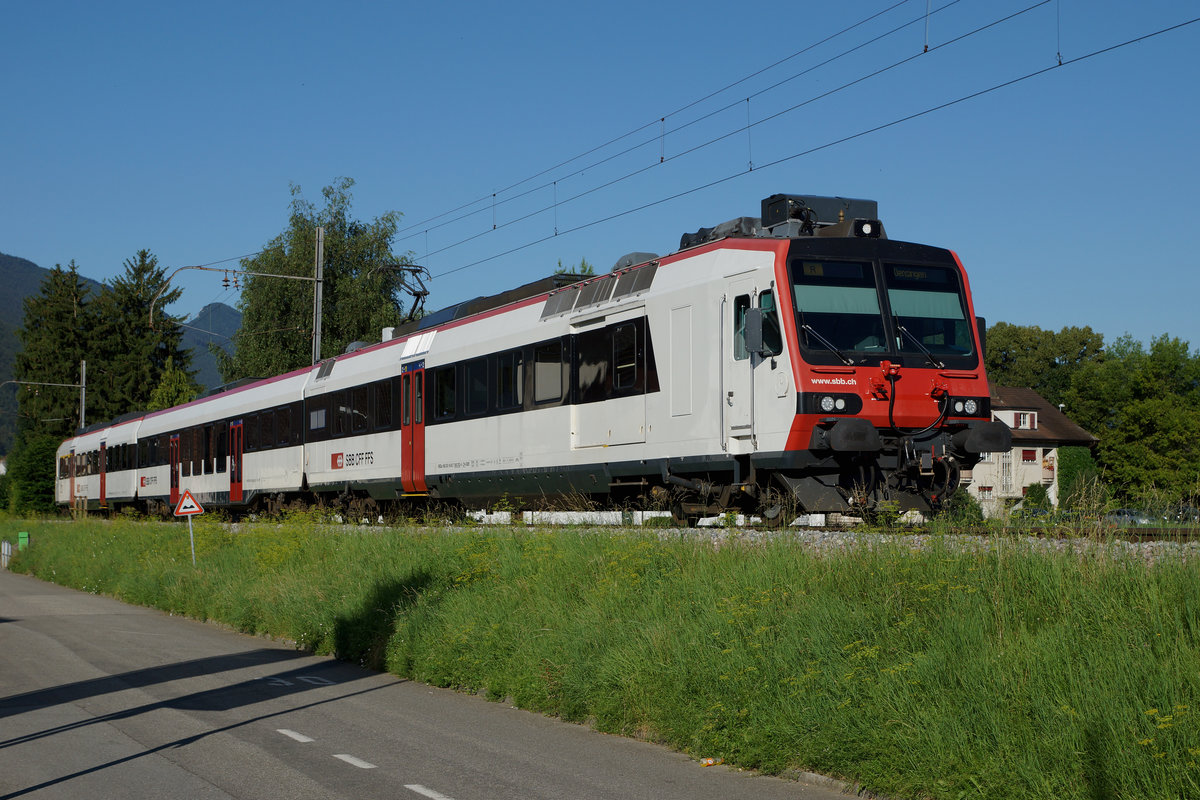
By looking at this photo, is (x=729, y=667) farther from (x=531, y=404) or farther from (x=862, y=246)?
(x=531, y=404)

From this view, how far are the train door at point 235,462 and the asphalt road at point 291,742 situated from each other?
1888cm

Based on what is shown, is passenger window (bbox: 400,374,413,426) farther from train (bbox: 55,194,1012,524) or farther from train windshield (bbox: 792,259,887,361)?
train windshield (bbox: 792,259,887,361)

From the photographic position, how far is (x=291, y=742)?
31.1ft

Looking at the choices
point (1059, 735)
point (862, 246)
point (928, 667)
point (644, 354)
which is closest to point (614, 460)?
point (644, 354)

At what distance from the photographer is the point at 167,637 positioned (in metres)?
17.4

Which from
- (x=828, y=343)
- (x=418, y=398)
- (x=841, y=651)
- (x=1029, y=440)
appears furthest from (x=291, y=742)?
(x=1029, y=440)

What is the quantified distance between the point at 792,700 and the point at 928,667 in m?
1.02

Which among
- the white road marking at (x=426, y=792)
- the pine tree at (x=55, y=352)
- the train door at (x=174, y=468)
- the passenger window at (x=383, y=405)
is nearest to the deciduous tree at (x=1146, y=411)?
the train door at (x=174, y=468)

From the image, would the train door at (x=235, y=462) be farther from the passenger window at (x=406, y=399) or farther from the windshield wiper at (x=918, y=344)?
the windshield wiper at (x=918, y=344)

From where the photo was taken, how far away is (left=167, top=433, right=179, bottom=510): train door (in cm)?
3962

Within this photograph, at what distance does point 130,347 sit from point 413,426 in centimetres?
7861

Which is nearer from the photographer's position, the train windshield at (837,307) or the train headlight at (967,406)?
the train windshield at (837,307)

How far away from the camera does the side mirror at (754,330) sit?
14641 mm

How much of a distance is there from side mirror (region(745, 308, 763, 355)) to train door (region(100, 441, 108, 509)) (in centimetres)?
4120
